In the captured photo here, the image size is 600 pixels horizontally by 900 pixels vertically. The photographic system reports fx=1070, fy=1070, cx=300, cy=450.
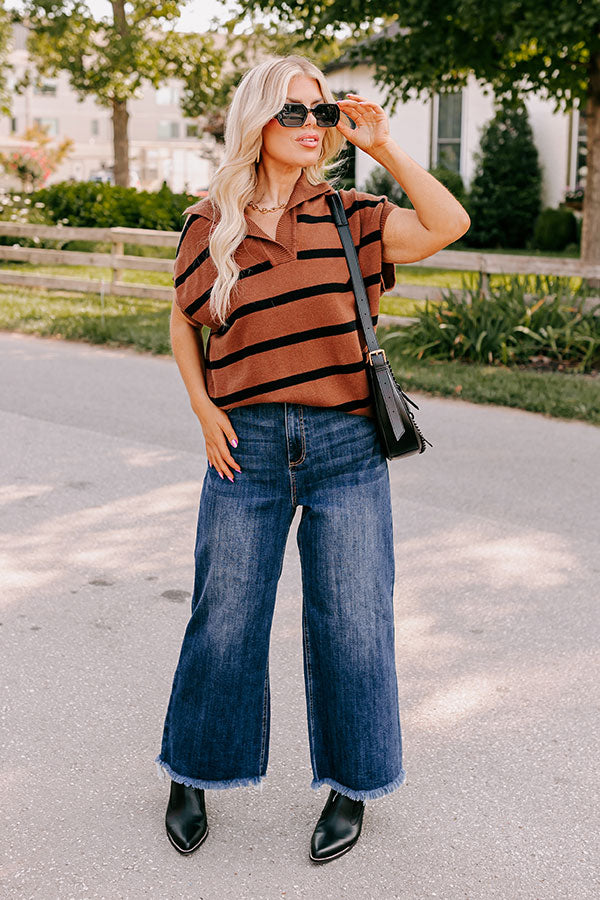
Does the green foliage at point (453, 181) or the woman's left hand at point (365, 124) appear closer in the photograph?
→ the woman's left hand at point (365, 124)

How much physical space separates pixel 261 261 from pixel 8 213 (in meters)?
17.4

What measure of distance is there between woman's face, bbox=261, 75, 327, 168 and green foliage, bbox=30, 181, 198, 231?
1461 cm

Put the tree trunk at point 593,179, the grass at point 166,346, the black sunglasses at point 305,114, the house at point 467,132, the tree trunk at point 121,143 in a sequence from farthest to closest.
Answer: the tree trunk at point 121,143, the house at point 467,132, the tree trunk at point 593,179, the grass at point 166,346, the black sunglasses at point 305,114

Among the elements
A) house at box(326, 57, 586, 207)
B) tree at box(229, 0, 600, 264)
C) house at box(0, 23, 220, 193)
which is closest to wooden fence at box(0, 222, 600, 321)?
tree at box(229, 0, 600, 264)

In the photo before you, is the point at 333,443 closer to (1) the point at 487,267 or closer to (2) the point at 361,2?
(1) the point at 487,267

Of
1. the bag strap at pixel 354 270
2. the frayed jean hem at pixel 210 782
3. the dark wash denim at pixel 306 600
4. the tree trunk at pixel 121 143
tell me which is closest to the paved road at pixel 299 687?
the frayed jean hem at pixel 210 782

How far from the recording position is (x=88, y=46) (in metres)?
22.0

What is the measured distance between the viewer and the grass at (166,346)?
26.2 ft

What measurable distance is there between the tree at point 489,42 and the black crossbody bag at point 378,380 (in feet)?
25.2

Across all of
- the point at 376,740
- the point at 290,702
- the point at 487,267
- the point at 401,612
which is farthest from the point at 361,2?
the point at 376,740

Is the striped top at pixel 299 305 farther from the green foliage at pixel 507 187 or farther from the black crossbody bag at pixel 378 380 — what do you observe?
the green foliage at pixel 507 187

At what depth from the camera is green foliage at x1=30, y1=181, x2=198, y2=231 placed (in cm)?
1741

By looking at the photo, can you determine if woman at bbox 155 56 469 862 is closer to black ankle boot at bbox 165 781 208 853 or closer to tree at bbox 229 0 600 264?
black ankle boot at bbox 165 781 208 853

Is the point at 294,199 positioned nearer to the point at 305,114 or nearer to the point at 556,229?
the point at 305,114
